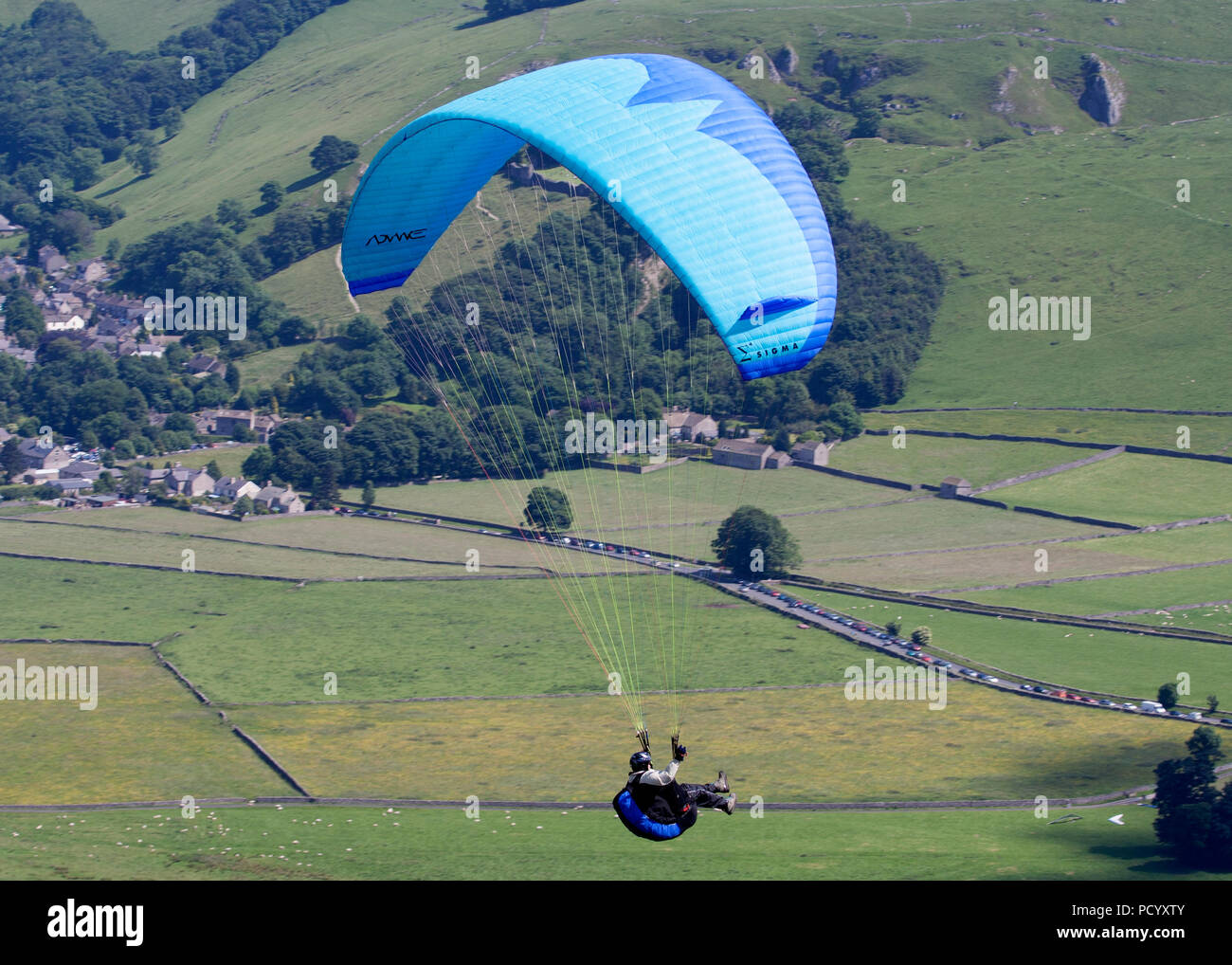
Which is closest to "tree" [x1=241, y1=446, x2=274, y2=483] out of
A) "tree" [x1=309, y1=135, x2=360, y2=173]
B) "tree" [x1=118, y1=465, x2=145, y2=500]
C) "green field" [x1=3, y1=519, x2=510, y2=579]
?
"tree" [x1=118, y1=465, x2=145, y2=500]

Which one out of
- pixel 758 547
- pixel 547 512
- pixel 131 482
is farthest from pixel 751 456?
pixel 131 482

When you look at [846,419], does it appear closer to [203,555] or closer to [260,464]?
[260,464]

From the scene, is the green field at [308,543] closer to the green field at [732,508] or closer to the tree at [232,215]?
the green field at [732,508]

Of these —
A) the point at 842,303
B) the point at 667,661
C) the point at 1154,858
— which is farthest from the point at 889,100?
the point at 1154,858

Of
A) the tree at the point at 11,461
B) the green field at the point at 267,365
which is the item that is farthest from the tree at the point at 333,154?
the tree at the point at 11,461
